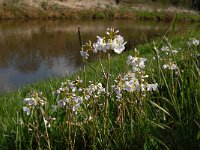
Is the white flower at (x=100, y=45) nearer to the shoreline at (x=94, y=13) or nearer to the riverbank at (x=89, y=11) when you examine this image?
the shoreline at (x=94, y=13)

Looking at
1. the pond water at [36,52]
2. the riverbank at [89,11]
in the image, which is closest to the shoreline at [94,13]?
the riverbank at [89,11]

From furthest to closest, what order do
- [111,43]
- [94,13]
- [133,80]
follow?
[94,13] → [133,80] → [111,43]

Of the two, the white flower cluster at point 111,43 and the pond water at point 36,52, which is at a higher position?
the white flower cluster at point 111,43

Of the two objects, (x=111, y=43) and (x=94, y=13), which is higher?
(x=111, y=43)

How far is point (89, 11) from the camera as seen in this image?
38.2m

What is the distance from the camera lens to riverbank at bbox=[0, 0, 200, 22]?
105ft

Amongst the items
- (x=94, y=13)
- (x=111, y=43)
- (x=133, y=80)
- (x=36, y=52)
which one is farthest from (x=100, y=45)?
(x=94, y=13)

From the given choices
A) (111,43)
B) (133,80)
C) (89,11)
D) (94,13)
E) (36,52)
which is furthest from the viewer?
(94,13)

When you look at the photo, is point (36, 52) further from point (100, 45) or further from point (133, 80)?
point (100, 45)

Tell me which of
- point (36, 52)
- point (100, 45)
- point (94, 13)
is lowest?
point (36, 52)

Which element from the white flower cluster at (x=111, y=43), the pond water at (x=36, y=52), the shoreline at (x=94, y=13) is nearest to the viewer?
the white flower cluster at (x=111, y=43)

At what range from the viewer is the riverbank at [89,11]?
105 feet

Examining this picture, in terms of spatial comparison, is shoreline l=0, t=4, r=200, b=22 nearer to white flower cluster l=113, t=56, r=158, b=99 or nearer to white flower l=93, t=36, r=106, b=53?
white flower cluster l=113, t=56, r=158, b=99

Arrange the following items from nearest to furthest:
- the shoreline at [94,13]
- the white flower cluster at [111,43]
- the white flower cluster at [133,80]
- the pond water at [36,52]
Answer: the white flower cluster at [111,43], the white flower cluster at [133,80], the pond water at [36,52], the shoreline at [94,13]
